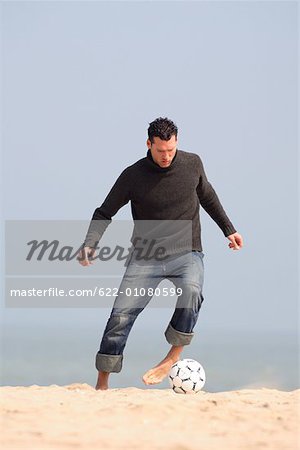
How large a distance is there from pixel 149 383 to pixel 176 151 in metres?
2.39

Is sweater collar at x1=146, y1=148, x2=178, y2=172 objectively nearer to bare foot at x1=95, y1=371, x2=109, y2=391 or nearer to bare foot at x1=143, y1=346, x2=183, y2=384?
bare foot at x1=143, y1=346, x2=183, y2=384

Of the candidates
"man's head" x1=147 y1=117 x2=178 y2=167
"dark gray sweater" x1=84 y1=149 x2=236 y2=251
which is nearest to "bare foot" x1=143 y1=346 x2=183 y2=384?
"dark gray sweater" x1=84 y1=149 x2=236 y2=251

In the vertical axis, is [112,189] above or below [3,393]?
above

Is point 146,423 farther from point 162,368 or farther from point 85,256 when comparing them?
point 85,256

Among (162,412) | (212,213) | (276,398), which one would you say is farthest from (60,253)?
(162,412)

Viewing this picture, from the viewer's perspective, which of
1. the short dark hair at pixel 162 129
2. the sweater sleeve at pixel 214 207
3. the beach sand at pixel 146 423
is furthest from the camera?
the sweater sleeve at pixel 214 207

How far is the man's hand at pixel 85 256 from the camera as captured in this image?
26.9ft

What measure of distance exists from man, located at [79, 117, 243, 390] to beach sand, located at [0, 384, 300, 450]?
1.55 m

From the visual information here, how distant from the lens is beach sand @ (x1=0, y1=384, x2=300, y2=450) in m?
4.86

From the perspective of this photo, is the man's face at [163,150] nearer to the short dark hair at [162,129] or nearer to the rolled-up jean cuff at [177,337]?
the short dark hair at [162,129]

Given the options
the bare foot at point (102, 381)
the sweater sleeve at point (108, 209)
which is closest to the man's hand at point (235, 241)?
the sweater sleeve at point (108, 209)

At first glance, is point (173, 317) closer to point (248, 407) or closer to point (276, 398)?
point (276, 398)

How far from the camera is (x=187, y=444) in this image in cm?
481

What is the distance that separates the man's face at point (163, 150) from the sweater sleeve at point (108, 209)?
0.39 metres
